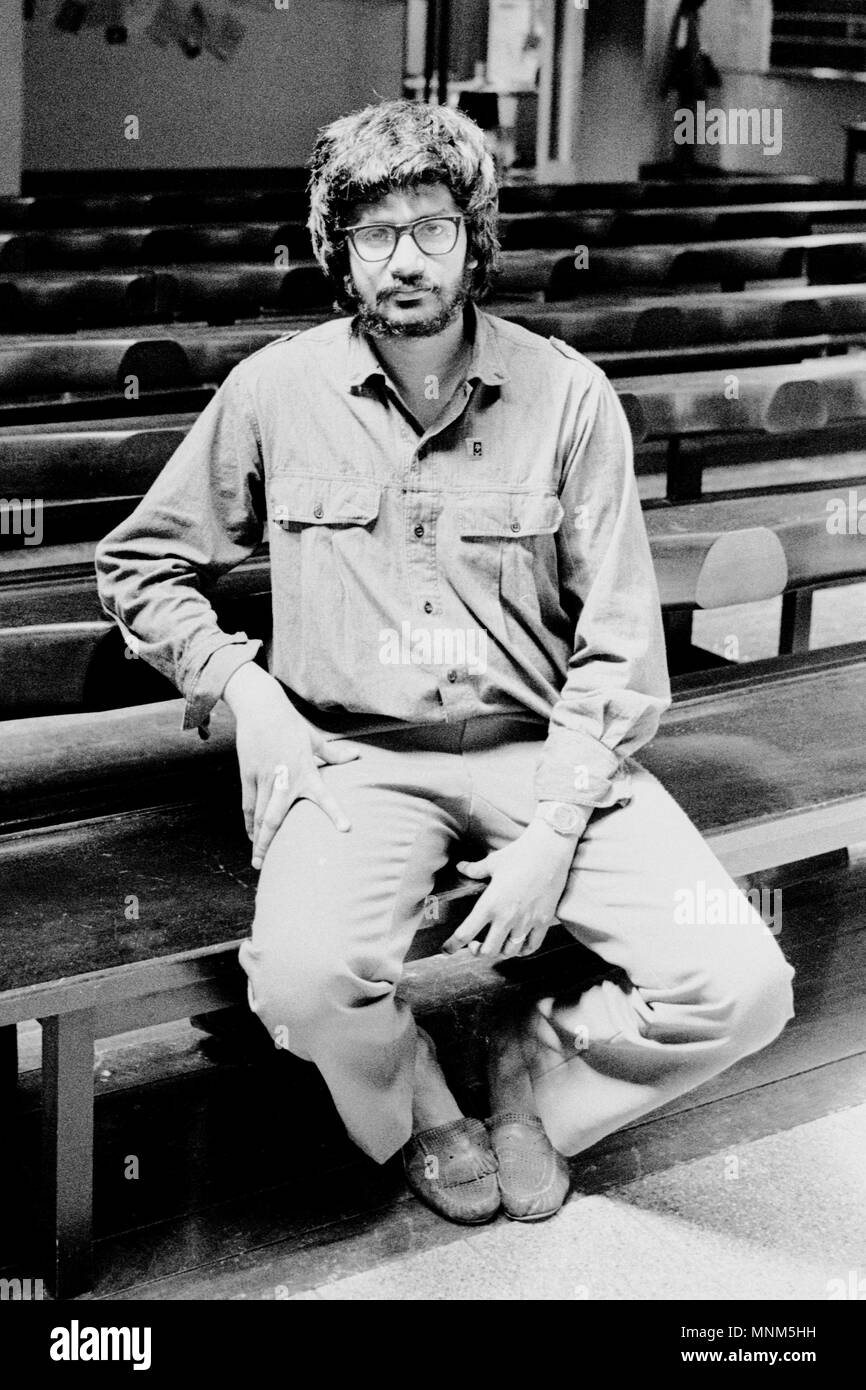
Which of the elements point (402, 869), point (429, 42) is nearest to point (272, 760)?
point (402, 869)

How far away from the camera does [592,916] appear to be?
7.21ft

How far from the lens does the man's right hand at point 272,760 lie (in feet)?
7.15

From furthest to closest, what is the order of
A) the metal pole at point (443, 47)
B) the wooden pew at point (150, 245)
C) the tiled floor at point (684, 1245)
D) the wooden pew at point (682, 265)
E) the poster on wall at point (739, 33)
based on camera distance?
the poster on wall at point (739, 33)
the metal pole at point (443, 47)
the wooden pew at point (150, 245)
the wooden pew at point (682, 265)
the tiled floor at point (684, 1245)

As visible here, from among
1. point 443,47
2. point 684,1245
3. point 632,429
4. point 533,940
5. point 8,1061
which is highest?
point 443,47

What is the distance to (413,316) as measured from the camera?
2.22 metres

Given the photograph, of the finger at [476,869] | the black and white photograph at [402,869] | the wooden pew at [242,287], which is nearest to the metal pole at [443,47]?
the wooden pew at [242,287]

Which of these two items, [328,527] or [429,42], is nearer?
[328,527]

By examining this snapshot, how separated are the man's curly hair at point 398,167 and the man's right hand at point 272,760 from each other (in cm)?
58

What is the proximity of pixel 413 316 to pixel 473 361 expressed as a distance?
0.37 feet

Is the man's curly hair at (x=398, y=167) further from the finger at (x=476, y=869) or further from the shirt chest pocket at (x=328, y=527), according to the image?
the finger at (x=476, y=869)

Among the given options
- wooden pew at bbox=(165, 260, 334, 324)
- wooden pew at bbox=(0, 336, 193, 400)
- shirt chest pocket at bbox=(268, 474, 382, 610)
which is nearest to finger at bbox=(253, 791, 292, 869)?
shirt chest pocket at bbox=(268, 474, 382, 610)

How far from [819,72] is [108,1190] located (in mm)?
11050

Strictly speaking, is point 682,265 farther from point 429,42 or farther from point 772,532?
point 429,42
